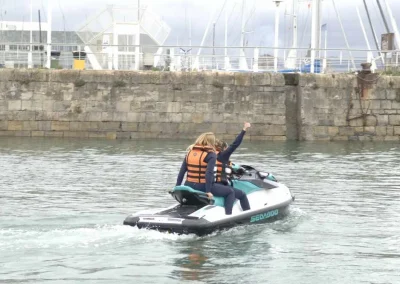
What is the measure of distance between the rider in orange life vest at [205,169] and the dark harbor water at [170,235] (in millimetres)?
534

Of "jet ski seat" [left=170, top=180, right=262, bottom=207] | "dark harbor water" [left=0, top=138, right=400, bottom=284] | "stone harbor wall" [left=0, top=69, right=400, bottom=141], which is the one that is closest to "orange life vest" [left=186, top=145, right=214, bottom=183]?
"jet ski seat" [left=170, top=180, right=262, bottom=207]

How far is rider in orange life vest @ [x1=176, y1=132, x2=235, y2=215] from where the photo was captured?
12000 mm

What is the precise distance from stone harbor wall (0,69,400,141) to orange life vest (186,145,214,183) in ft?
53.8

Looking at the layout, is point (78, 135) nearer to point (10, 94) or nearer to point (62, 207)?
point (10, 94)

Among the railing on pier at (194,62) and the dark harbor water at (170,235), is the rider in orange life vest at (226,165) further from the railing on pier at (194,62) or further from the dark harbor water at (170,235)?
the railing on pier at (194,62)

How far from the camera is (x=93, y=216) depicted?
13.4 m

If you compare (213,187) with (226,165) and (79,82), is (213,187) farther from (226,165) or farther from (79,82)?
(79,82)

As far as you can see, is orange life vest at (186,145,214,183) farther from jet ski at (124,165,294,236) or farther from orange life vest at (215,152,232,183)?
orange life vest at (215,152,232,183)

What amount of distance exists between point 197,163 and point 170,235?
4.17 feet

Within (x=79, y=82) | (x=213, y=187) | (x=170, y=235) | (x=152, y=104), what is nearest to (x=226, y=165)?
(x=213, y=187)

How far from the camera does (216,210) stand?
11883 mm

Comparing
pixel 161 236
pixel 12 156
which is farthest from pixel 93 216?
pixel 12 156

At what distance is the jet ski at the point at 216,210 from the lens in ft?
37.3

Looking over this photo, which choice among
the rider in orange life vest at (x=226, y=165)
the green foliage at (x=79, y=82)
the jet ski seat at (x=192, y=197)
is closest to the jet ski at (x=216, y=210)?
the jet ski seat at (x=192, y=197)
